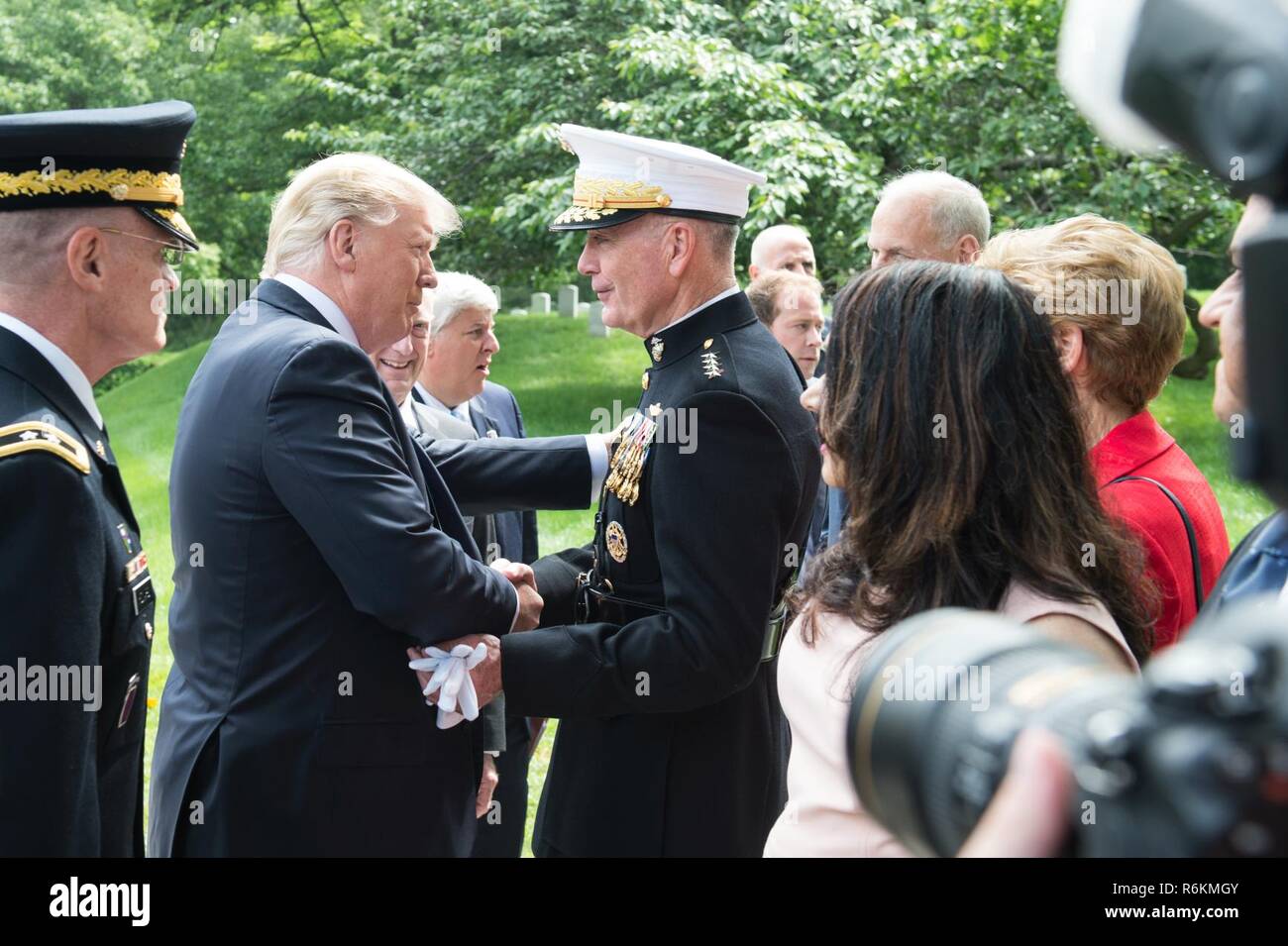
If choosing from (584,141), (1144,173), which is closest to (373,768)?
(584,141)

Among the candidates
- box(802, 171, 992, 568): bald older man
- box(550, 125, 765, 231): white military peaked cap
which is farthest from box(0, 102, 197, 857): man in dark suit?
box(802, 171, 992, 568): bald older man

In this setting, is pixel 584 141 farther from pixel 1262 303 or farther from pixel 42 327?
pixel 1262 303

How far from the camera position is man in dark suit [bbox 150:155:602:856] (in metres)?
2.48

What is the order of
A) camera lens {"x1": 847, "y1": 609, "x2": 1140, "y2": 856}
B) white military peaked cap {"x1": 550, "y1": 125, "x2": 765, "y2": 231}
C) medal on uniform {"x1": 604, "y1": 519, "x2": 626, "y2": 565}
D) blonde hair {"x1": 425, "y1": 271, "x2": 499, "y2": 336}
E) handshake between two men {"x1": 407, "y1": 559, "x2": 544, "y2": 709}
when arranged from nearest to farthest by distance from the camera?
camera lens {"x1": 847, "y1": 609, "x2": 1140, "y2": 856} < handshake between two men {"x1": 407, "y1": 559, "x2": 544, "y2": 709} < medal on uniform {"x1": 604, "y1": 519, "x2": 626, "y2": 565} < white military peaked cap {"x1": 550, "y1": 125, "x2": 765, "y2": 231} < blonde hair {"x1": 425, "y1": 271, "x2": 499, "y2": 336}

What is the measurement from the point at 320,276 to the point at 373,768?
3.46ft

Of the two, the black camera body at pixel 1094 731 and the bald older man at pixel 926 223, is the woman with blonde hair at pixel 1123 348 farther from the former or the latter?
the bald older man at pixel 926 223

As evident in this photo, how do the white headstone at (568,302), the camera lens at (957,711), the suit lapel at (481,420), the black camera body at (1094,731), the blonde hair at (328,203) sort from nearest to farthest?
the black camera body at (1094,731)
the camera lens at (957,711)
the blonde hair at (328,203)
the suit lapel at (481,420)
the white headstone at (568,302)

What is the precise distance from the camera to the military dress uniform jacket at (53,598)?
7.11 feet

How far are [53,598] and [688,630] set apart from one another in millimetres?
1205

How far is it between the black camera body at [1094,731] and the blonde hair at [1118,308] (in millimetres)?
1598

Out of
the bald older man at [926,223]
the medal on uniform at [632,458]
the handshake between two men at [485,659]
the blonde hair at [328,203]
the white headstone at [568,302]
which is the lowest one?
the handshake between two men at [485,659]

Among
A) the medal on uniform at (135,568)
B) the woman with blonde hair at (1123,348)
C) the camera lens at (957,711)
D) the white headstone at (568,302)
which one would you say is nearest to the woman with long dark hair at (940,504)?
the woman with blonde hair at (1123,348)

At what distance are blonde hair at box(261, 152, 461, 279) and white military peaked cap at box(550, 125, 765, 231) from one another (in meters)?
0.44

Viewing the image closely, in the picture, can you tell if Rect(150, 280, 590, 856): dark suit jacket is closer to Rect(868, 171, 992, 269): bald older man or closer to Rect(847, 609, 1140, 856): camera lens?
Rect(847, 609, 1140, 856): camera lens
